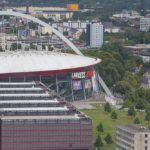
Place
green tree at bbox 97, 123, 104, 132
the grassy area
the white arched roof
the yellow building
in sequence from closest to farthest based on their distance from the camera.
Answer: green tree at bbox 97, 123, 104, 132 → the grassy area → the white arched roof → the yellow building

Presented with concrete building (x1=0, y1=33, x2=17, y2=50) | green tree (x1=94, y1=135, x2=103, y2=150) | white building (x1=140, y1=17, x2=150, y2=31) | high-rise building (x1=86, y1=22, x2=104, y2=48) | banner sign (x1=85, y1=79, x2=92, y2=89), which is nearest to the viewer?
green tree (x1=94, y1=135, x2=103, y2=150)

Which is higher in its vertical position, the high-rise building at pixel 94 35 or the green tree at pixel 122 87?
the green tree at pixel 122 87

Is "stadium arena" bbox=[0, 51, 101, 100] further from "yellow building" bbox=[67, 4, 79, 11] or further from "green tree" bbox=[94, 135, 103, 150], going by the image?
"yellow building" bbox=[67, 4, 79, 11]

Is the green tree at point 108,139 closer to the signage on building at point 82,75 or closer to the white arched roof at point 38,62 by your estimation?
the white arched roof at point 38,62

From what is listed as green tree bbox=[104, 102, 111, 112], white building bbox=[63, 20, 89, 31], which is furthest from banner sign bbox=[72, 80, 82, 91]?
white building bbox=[63, 20, 89, 31]

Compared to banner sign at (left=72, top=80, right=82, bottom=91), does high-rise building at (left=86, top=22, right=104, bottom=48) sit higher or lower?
lower

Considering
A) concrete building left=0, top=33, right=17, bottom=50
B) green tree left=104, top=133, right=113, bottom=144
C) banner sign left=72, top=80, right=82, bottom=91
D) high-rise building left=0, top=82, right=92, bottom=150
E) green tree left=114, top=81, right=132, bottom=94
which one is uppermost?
high-rise building left=0, top=82, right=92, bottom=150

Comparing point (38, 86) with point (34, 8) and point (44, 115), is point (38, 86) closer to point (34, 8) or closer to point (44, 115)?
point (44, 115)

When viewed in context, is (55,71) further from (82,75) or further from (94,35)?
(94,35)

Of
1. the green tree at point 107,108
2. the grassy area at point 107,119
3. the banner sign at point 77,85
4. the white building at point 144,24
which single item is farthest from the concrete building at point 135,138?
the white building at point 144,24
